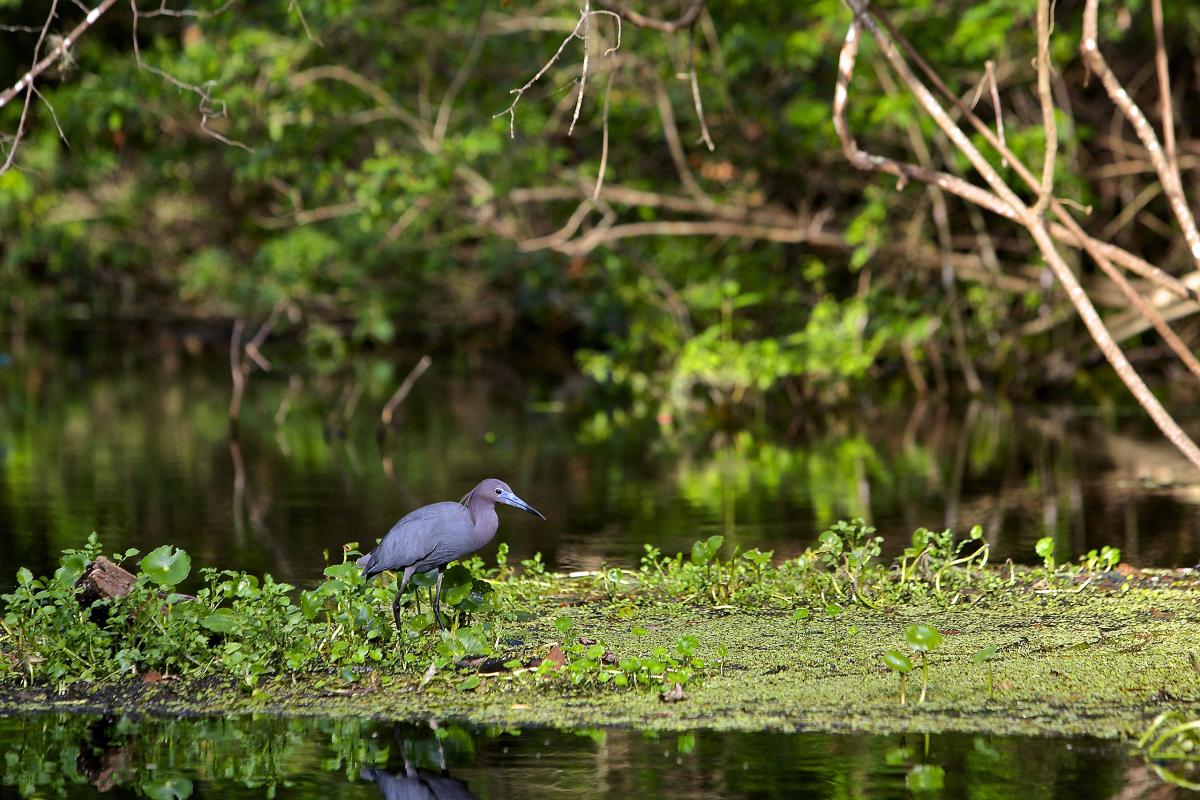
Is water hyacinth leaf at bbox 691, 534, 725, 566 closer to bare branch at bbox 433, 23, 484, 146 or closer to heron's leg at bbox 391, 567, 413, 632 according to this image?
heron's leg at bbox 391, 567, 413, 632

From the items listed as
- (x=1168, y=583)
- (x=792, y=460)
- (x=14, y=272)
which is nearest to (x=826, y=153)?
(x=792, y=460)

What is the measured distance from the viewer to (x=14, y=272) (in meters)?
33.1

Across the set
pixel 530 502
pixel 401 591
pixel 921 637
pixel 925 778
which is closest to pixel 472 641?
pixel 401 591

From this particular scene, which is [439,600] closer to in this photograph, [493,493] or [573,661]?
[493,493]

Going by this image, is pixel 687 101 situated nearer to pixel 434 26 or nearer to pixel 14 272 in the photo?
pixel 434 26

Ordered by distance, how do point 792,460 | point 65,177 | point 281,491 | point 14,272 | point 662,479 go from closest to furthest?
point 281,491 < point 662,479 < point 792,460 < point 65,177 < point 14,272

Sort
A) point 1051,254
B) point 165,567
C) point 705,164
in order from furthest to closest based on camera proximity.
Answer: point 705,164 → point 1051,254 → point 165,567

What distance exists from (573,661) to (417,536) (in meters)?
0.74

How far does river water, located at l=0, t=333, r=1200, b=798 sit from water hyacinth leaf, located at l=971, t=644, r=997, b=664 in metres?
0.89

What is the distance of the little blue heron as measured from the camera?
252 inches

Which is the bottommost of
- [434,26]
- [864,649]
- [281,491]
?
[864,649]

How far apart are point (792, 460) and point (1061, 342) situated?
18.3 ft

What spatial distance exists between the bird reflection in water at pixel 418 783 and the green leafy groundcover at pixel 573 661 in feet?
1.51

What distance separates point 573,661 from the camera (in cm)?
616
